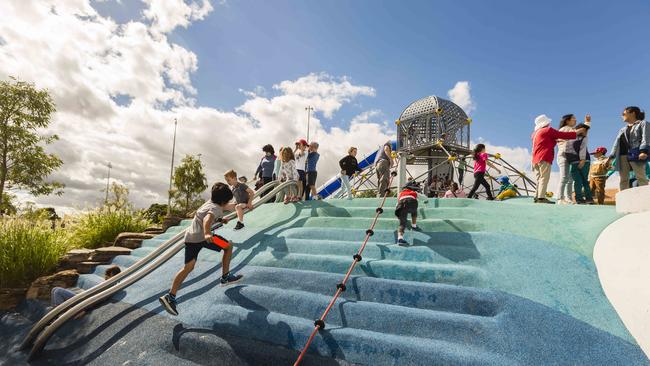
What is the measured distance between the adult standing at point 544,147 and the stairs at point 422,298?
1.44m

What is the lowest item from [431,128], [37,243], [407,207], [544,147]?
[37,243]

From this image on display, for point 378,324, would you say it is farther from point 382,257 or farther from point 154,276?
point 154,276

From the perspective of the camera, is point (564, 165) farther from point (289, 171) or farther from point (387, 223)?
point (289, 171)

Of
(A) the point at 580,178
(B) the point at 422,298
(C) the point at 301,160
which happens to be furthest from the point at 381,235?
(A) the point at 580,178

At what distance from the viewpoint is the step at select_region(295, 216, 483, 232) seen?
15.8 feet

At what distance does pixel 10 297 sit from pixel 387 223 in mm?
7181

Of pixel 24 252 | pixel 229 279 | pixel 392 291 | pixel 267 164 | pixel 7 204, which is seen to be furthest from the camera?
pixel 7 204

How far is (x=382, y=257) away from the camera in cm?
424

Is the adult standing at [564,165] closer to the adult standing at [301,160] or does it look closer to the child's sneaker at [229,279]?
the adult standing at [301,160]

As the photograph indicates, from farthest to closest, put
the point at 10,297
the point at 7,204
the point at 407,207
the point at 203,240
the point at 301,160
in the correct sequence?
1. the point at 7,204
2. the point at 301,160
3. the point at 10,297
4. the point at 407,207
5. the point at 203,240

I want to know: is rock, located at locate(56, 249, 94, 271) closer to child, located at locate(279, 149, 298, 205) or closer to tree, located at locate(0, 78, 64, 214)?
child, located at locate(279, 149, 298, 205)

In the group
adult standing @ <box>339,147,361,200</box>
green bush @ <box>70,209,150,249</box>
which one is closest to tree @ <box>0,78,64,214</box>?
green bush @ <box>70,209,150,249</box>

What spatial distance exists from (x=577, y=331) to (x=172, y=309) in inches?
174

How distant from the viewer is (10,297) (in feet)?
18.1
